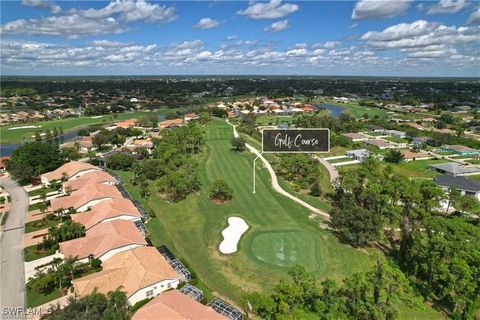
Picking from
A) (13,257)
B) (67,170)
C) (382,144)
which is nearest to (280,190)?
(13,257)

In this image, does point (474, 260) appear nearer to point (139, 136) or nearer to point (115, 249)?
point (115, 249)

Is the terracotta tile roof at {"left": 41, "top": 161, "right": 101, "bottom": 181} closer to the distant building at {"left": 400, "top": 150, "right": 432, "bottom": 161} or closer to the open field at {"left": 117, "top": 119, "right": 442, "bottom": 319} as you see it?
the open field at {"left": 117, "top": 119, "right": 442, "bottom": 319}

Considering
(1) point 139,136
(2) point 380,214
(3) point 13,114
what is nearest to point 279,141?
(2) point 380,214

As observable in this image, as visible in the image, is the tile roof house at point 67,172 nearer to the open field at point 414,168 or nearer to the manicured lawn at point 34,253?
the manicured lawn at point 34,253

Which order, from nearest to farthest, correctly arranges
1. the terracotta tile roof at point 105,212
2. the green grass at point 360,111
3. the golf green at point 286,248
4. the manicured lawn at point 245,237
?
the manicured lawn at point 245,237, the golf green at point 286,248, the terracotta tile roof at point 105,212, the green grass at point 360,111

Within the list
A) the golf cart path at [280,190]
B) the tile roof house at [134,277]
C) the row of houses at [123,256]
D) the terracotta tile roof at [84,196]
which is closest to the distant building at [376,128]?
the golf cart path at [280,190]

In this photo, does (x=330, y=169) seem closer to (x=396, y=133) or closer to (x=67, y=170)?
(x=396, y=133)

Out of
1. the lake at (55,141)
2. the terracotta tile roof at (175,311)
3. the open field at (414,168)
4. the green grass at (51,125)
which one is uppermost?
the terracotta tile roof at (175,311)
